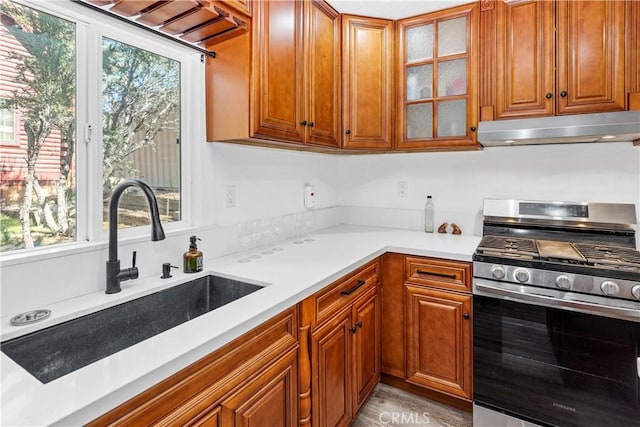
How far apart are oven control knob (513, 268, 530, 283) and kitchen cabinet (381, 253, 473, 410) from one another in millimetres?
226

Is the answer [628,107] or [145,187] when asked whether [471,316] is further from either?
[145,187]

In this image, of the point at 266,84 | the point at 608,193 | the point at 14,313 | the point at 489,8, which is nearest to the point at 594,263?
the point at 608,193

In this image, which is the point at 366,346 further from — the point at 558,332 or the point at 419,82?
the point at 419,82

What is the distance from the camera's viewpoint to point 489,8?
6.41ft

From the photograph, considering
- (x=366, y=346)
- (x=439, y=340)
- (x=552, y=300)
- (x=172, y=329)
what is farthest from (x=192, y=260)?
(x=552, y=300)

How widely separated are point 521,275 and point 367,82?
1427 millimetres

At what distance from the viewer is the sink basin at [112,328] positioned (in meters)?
0.91

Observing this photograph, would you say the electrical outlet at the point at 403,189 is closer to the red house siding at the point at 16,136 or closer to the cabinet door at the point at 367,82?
the cabinet door at the point at 367,82

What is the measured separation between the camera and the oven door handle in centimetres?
142

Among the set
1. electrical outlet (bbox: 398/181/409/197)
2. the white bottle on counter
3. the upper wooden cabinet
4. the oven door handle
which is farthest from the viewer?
electrical outlet (bbox: 398/181/409/197)

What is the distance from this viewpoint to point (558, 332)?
154cm

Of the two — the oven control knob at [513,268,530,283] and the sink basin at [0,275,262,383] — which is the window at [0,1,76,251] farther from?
the oven control knob at [513,268,530,283]

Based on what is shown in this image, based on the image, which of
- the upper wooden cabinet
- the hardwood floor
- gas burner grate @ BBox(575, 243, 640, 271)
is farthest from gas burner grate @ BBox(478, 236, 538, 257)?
the upper wooden cabinet

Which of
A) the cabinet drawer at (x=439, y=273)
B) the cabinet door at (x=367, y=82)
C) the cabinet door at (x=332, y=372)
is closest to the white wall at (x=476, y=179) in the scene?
the cabinet door at (x=367, y=82)
